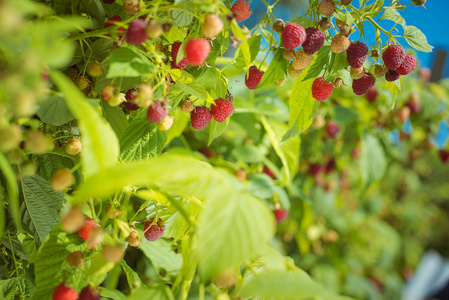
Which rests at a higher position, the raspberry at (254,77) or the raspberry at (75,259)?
the raspberry at (254,77)

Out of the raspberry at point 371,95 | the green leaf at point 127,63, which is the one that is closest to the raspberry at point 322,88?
the green leaf at point 127,63

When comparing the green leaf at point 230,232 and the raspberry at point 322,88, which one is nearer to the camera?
the green leaf at point 230,232

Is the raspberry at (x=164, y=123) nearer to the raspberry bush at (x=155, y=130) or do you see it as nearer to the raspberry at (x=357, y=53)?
the raspberry bush at (x=155, y=130)

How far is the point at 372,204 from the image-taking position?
2.05 metres

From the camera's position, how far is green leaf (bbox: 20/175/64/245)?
0.43 m

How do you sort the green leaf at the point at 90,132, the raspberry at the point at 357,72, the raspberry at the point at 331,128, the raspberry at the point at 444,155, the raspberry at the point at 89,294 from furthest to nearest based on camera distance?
the raspberry at the point at 444,155, the raspberry at the point at 331,128, the raspberry at the point at 357,72, the raspberry at the point at 89,294, the green leaf at the point at 90,132

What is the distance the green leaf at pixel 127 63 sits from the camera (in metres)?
0.31

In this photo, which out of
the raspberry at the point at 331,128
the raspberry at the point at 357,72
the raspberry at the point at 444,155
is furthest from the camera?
the raspberry at the point at 444,155

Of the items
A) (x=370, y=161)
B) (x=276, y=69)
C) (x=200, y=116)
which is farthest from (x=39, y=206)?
(x=370, y=161)

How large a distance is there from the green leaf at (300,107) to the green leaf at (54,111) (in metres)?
0.26

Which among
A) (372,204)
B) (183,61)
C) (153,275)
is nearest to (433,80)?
(372,204)

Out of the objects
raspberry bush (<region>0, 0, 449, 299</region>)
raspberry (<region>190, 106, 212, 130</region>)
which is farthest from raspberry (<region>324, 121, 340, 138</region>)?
raspberry (<region>190, 106, 212, 130</region>)

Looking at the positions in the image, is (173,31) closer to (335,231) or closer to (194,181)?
(194,181)

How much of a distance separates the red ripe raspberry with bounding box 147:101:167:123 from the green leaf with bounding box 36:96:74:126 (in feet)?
0.32
